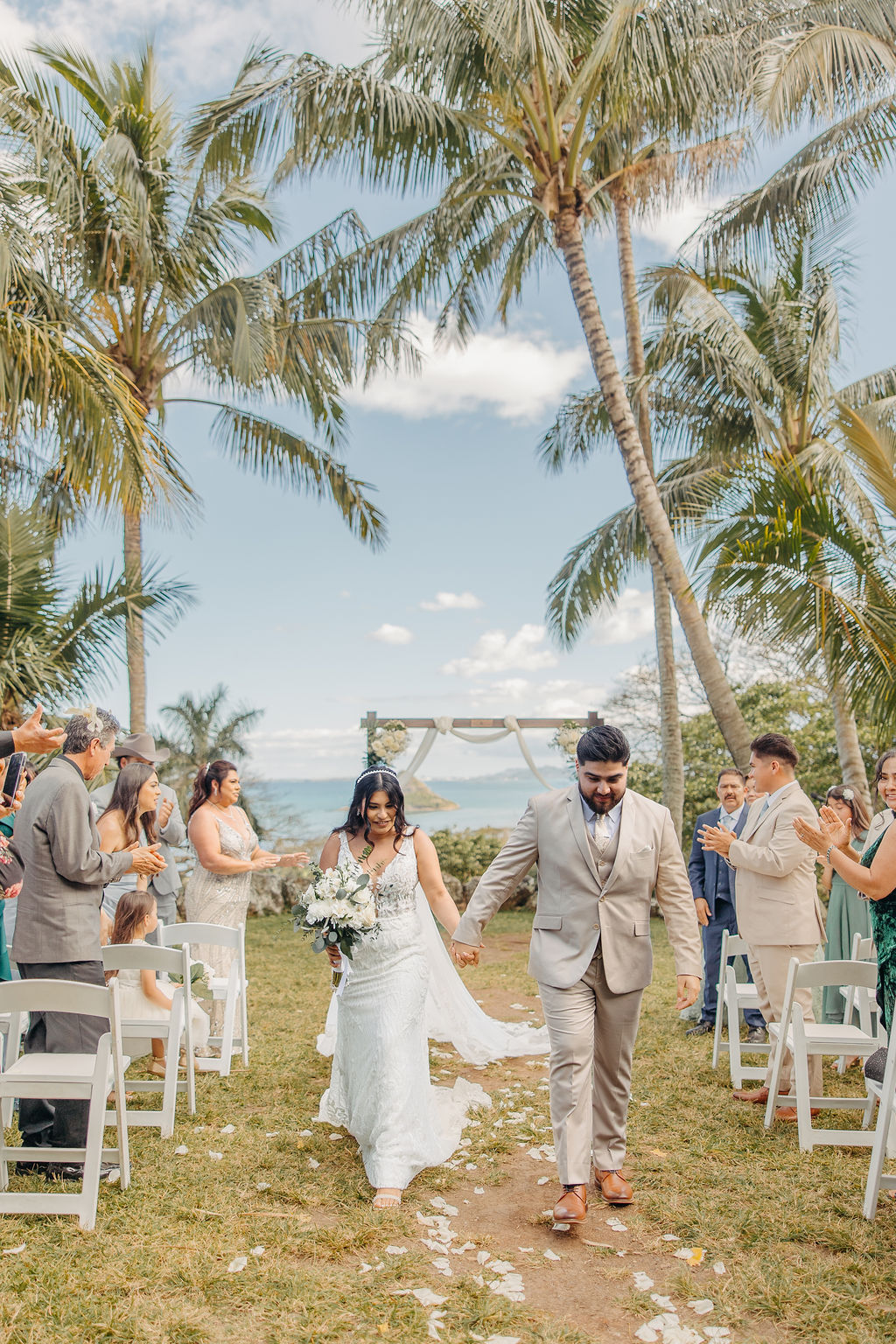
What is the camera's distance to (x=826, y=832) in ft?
16.5

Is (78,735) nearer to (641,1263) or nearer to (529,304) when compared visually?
(641,1263)

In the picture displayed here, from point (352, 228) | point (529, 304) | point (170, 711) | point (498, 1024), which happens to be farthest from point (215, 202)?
point (498, 1024)

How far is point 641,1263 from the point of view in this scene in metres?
3.98

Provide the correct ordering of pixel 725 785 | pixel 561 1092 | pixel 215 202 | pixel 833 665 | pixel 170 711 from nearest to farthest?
pixel 561 1092
pixel 725 785
pixel 833 665
pixel 215 202
pixel 170 711

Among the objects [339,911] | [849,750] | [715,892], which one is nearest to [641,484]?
[849,750]

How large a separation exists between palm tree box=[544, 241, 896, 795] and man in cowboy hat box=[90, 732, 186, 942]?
199 inches

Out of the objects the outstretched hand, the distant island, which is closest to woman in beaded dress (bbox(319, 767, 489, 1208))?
the outstretched hand

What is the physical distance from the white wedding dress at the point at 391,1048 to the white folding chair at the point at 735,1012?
185 centimetres

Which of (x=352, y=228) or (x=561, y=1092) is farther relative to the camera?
(x=352, y=228)

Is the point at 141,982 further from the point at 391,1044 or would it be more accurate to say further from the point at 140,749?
the point at 140,749

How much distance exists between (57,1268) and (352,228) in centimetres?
1369

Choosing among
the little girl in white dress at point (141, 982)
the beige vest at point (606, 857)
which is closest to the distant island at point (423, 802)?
the little girl in white dress at point (141, 982)

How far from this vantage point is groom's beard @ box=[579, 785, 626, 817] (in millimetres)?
4375

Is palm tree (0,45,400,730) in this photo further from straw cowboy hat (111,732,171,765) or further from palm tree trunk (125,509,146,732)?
straw cowboy hat (111,732,171,765)
